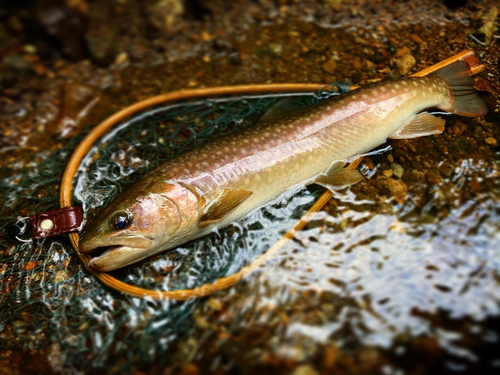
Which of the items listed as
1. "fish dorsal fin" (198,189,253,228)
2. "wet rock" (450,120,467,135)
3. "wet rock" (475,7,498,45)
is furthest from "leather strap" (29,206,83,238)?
"wet rock" (475,7,498,45)

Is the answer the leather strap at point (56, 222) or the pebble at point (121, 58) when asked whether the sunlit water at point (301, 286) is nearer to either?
the leather strap at point (56, 222)

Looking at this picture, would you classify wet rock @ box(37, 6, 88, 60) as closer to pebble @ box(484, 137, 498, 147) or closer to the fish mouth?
the fish mouth

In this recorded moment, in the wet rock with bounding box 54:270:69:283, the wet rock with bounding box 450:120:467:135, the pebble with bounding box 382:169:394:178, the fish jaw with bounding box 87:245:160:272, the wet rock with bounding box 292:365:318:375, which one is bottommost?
the wet rock with bounding box 292:365:318:375

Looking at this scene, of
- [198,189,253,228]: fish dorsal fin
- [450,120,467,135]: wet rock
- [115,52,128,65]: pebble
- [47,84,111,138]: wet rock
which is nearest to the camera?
[198,189,253,228]: fish dorsal fin

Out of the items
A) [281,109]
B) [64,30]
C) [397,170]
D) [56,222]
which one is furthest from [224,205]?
[64,30]

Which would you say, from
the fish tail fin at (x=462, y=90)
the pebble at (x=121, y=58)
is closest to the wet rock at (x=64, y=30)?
the pebble at (x=121, y=58)
